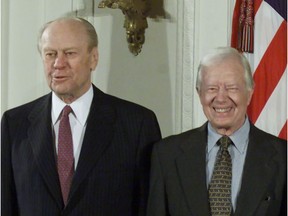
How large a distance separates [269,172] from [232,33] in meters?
0.87

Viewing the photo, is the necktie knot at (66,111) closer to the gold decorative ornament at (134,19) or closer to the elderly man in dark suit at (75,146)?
the elderly man in dark suit at (75,146)

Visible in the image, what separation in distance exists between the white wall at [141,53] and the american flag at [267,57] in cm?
13

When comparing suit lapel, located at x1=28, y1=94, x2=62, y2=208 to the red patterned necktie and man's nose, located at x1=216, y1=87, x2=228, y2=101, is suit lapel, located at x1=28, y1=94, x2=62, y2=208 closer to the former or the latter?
the red patterned necktie

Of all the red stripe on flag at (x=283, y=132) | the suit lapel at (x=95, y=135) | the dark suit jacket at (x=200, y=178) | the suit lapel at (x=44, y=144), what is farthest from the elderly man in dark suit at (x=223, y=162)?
the red stripe on flag at (x=283, y=132)

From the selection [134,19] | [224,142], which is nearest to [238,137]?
[224,142]

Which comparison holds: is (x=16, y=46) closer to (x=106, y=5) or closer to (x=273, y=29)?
(x=106, y=5)

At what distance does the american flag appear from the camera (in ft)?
8.95

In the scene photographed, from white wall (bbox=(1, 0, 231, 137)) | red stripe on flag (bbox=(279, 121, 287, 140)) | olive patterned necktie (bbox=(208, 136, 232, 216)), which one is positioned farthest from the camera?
white wall (bbox=(1, 0, 231, 137))

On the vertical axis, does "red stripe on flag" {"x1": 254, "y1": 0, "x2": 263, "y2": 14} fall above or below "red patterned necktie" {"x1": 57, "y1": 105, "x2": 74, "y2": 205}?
above

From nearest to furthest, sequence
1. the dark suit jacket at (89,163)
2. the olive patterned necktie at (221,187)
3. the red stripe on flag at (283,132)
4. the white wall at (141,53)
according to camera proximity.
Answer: the olive patterned necktie at (221,187) → the dark suit jacket at (89,163) → the red stripe on flag at (283,132) → the white wall at (141,53)

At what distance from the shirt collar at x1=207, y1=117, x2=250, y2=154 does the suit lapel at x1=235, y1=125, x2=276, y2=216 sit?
2 centimetres

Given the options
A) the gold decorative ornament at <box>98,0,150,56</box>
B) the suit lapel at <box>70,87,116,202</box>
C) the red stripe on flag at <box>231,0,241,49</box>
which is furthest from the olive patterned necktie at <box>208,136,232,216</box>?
the gold decorative ornament at <box>98,0,150,56</box>

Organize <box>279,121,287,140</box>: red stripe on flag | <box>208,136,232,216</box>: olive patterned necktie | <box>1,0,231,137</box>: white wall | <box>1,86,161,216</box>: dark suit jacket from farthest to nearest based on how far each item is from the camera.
→ 1. <box>1,0,231,137</box>: white wall
2. <box>279,121,287,140</box>: red stripe on flag
3. <box>1,86,161,216</box>: dark suit jacket
4. <box>208,136,232,216</box>: olive patterned necktie

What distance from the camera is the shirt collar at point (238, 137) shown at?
81.5 inches
